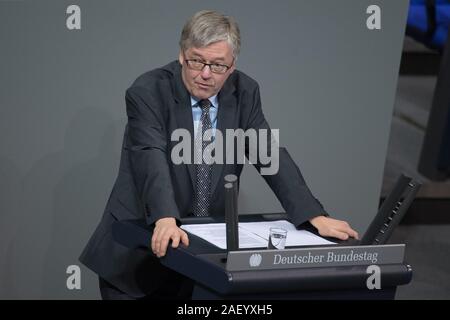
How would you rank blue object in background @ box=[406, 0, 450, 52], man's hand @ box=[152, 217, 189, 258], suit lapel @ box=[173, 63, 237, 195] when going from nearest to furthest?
man's hand @ box=[152, 217, 189, 258] → suit lapel @ box=[173, 63, 237, 195] → blue object in background @ box=[406, 0, 450, 52]

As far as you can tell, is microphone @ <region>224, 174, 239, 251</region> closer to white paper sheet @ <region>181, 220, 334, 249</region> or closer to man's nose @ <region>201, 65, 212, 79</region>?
white paper sheet @ <region>181, 220, 334, 249</region>

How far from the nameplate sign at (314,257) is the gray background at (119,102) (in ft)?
5.39

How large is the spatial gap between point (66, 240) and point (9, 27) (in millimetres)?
935

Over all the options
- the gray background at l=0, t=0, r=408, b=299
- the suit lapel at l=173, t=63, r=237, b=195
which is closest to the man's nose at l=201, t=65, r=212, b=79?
the suit lapel at l=173, t=63, r=237, b=195

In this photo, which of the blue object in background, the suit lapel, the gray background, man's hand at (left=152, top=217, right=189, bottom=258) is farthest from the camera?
the blue object in background

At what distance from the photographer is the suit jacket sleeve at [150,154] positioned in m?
2.92

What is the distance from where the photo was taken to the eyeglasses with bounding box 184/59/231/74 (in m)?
3.07

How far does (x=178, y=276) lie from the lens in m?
3.30

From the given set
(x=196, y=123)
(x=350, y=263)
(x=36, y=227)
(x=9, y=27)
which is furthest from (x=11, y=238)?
(x=350, y=263)

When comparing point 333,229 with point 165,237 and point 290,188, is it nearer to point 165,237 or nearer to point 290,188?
point 290,188

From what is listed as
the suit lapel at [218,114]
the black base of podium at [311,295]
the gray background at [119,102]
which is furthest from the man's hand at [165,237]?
the gray background at [119,102]

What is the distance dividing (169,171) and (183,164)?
8cm

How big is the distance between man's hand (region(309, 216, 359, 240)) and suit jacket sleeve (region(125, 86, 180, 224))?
0.47 metres

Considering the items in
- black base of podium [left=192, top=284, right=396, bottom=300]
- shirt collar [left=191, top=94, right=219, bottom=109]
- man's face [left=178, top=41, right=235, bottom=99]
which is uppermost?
man's face [left=178, top=41, right=235, bottom=99]
